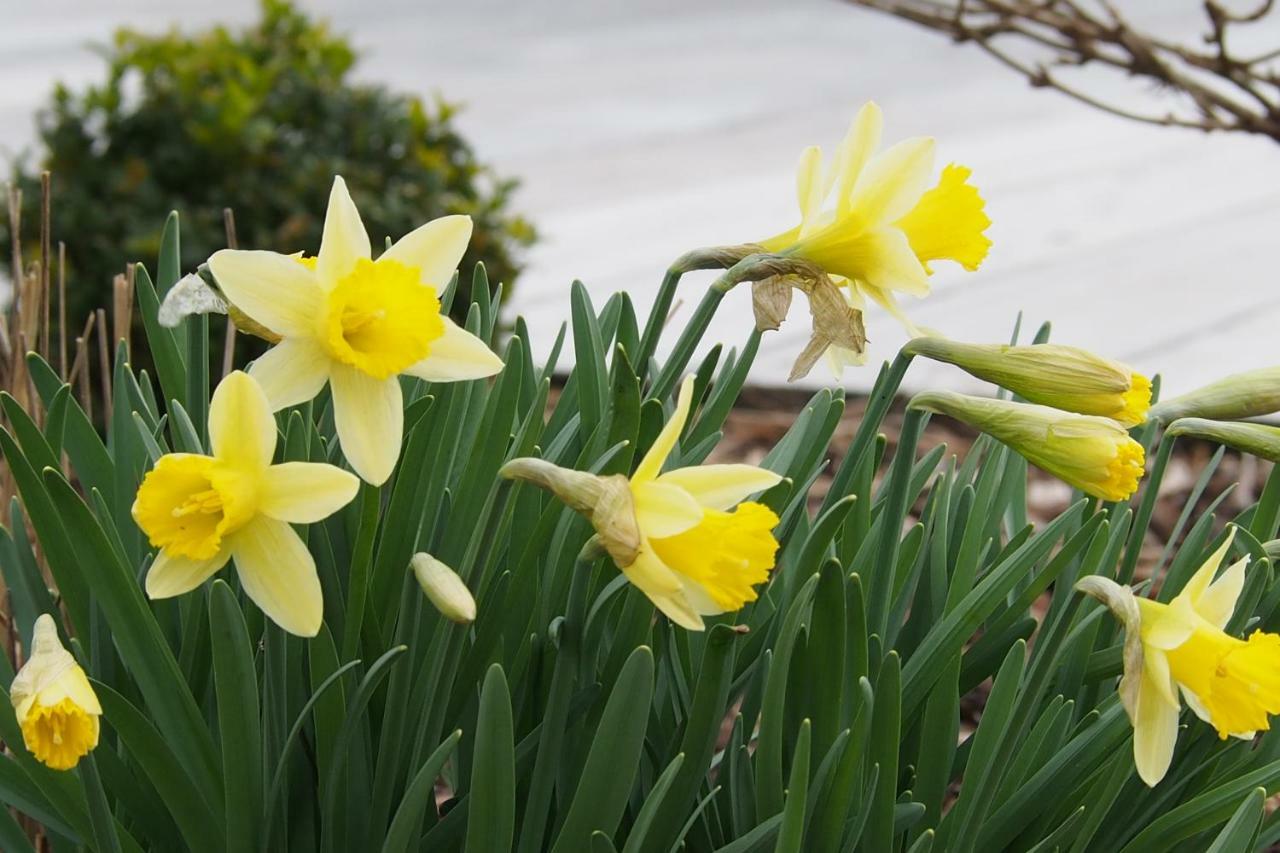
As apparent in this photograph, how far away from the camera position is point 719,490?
0.72 metres

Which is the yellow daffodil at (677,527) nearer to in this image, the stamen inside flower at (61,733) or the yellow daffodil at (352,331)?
the yellow daffodil at (352,331)

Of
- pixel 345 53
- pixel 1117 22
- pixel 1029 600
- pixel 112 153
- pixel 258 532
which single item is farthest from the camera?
pixel 345 53

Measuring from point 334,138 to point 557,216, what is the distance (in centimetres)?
234

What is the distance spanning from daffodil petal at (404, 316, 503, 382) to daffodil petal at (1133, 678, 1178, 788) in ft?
1.19

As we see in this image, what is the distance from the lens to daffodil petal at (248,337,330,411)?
719 mm

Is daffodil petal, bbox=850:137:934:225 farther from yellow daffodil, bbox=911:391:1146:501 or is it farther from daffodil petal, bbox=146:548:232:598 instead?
daffodil petal, bbox=146:548:232:598

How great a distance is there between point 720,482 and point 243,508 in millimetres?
217

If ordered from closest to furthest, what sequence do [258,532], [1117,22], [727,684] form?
[258,532], [727,684], [1117,22]

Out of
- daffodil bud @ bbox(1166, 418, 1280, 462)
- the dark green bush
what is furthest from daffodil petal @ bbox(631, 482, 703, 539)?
the dark green bush

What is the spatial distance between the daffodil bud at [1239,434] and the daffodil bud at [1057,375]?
91 mm

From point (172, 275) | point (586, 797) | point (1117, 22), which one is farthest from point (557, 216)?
point (586, 797)

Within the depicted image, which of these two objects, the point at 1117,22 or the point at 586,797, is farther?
the point at 1117,22

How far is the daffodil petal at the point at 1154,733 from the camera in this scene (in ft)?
2.48

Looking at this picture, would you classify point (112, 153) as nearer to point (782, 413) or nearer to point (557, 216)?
point (782, 413)
